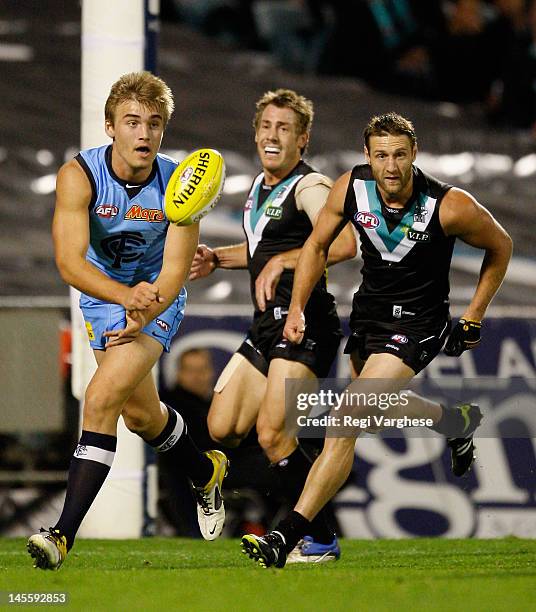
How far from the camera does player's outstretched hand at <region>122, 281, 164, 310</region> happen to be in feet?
21.5

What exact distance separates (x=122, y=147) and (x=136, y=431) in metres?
1.46

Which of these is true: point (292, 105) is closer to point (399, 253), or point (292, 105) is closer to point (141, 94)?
point (399, 253)

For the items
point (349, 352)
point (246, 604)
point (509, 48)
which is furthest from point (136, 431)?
point (509, 48)

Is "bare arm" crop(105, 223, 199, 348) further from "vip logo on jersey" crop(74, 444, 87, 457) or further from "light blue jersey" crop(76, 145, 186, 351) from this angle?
"vip logo on jersey" crop(74, 444, 87, 457)

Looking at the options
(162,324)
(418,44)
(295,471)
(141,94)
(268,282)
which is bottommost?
(295,471)

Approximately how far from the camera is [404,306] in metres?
7.48

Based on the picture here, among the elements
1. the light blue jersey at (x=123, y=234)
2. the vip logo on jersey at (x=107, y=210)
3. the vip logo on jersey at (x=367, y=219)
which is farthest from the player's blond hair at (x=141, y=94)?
the vip logo on jersey at (x=367, y=219)

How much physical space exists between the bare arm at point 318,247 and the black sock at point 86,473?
1.16 m

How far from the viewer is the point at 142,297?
6547mm

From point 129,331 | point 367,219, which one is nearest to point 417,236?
point 367,219

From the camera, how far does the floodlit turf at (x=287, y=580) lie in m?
5.39

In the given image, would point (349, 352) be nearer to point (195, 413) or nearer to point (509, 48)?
point (195, 413)

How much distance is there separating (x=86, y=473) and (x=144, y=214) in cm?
130

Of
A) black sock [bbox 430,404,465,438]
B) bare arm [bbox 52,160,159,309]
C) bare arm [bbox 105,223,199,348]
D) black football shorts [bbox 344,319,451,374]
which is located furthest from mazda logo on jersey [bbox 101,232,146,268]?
black sock [bbox 430,404,465,438]
